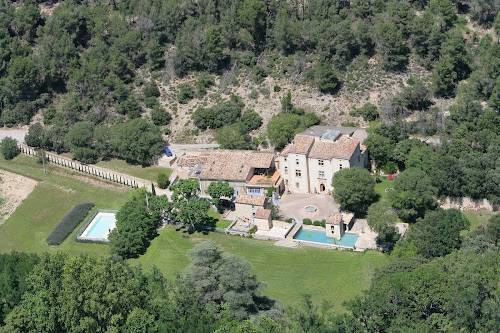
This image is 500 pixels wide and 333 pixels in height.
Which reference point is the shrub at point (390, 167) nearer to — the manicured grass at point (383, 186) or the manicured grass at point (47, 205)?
the manicured grass at point (383, 186)

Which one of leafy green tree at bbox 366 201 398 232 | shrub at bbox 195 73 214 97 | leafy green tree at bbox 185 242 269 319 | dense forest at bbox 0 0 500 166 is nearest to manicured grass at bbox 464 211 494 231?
leafy green tree at bbox 366 201 398 232

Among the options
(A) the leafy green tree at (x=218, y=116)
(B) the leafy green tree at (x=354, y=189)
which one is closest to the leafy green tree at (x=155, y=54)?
(A) the leafy green tree at (x=218, y=116)

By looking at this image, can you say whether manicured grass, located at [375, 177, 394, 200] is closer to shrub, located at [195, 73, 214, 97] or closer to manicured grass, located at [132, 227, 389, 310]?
manicured grass, located at [132, 227, 389, 310]

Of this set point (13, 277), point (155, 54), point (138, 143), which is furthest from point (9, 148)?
point (13, 277)

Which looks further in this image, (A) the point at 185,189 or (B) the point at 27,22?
(B) the point at 27,22

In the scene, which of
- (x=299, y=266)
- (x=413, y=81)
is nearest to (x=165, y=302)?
(x=299, y=266)

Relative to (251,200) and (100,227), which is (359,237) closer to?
(251,200)

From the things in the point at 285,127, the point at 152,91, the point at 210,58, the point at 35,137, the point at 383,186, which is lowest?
the point at 383,186
